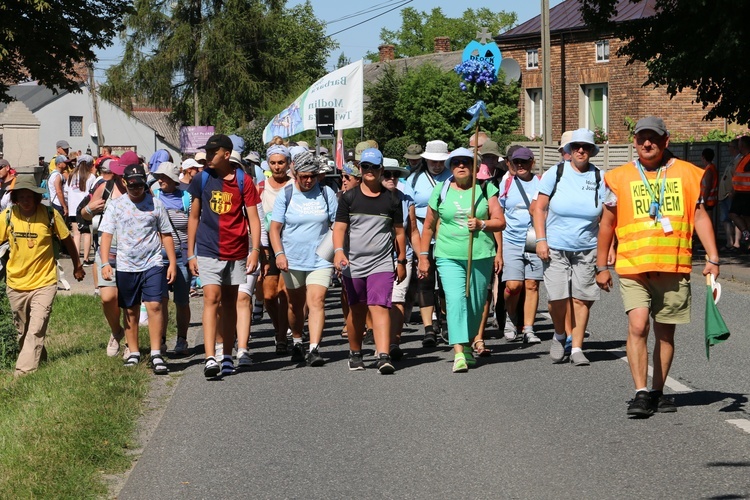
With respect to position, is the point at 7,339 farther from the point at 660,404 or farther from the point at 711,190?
the point at 711,190

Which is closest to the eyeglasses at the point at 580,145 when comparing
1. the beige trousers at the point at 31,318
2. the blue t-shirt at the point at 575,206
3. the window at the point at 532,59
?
the blue t-shirt at the point at 575,206

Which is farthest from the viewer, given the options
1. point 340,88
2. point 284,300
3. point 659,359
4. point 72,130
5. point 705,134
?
point 72,130

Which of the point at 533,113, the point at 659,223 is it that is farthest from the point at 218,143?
the point at 533,113

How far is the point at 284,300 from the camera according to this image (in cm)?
1169

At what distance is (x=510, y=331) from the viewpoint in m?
12.4

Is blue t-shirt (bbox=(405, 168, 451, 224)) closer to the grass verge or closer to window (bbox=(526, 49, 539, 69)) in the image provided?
the grass verge

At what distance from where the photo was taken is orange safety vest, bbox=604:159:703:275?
793 centimetres

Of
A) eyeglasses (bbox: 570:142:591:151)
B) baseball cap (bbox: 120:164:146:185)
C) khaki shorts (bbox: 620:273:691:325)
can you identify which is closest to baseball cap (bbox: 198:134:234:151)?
baseball cap (bbox: 120:164:146:185)

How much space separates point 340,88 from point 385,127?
3456cm

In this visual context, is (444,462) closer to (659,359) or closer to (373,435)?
(373,435)

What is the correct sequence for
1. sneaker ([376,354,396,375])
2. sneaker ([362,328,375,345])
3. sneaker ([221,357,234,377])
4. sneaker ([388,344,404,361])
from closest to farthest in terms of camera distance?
sneaker ([376,354,396,375])
sneaker ([221,357,234,377])
sneaker ([388,344,404,361])
sneaker ([362,328,375,345])

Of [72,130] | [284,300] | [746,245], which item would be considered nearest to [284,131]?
[746,245]

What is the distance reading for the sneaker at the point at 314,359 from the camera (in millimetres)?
10719

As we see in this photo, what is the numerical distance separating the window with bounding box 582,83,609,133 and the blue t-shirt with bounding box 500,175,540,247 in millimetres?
34417
